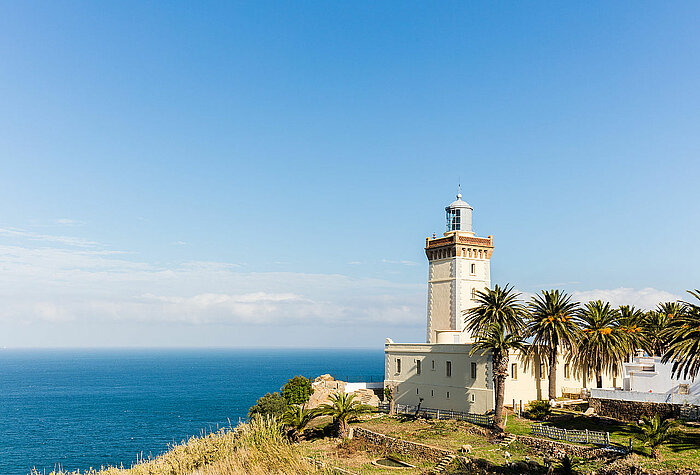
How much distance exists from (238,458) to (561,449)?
61.5ft

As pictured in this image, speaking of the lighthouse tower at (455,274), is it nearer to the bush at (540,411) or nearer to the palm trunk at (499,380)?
the palm trunk at (499,380)

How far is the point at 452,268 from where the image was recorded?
5731cm

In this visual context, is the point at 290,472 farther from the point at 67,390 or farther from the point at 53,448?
the point at 67,390

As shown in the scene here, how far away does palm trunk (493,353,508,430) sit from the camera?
4034 centimetres

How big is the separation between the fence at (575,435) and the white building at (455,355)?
326 inches

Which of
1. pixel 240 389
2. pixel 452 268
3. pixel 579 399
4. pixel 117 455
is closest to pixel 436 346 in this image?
pixel 452 268

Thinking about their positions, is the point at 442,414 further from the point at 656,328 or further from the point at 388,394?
the point at 656,328

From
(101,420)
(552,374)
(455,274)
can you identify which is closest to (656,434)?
(552,374)

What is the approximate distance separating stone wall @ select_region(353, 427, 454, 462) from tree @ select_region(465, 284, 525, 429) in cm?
640

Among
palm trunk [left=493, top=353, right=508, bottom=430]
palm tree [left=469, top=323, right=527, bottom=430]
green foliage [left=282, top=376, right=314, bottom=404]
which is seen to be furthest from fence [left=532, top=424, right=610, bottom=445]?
green foliage [left=282, top=376, right=314, bottom=404]

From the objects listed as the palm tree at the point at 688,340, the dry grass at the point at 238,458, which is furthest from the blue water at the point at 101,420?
the palm tree at the point at 688,340

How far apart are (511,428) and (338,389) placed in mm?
27366

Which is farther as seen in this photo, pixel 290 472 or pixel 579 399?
pixel 579 399

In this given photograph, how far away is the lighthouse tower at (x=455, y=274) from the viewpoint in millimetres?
56500
